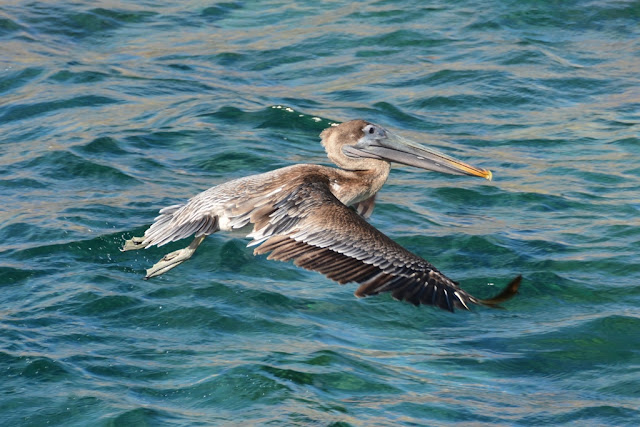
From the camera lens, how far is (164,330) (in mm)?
6699

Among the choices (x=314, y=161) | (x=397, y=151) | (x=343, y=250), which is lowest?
(x=314, y=161)

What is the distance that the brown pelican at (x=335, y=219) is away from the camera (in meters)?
5.38

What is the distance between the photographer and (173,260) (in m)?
6.83

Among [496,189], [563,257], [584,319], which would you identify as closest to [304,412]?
[584,319]

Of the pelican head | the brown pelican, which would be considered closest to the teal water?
the brown pelican

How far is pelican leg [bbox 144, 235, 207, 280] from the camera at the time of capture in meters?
6.79

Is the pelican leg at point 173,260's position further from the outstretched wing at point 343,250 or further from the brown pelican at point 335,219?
the outstretched wing at point 343,250

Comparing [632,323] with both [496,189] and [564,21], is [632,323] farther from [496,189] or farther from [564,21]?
[564,21]

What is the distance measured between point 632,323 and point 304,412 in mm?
2405

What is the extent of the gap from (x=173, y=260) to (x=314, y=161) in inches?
108

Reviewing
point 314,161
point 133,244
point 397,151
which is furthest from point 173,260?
point 314,161

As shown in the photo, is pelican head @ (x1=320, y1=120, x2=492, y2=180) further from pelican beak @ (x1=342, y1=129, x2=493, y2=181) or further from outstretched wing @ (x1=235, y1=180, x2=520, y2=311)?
outstretched wing @ (x1=235, y1=180, x2=520, y2=311)

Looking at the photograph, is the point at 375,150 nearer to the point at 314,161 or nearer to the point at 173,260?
the point at 173,260

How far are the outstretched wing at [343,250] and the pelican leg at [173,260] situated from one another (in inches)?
24.0
